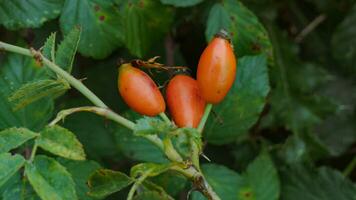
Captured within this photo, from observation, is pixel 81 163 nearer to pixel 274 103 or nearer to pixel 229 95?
pixel 229 95

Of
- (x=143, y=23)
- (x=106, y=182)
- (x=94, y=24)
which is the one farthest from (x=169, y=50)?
(x=106, y=182)

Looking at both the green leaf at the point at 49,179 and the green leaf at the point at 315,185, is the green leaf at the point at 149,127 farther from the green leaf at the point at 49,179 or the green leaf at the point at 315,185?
the green leaf at the point at 315,185

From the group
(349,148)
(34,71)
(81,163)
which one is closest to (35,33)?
(34,71)

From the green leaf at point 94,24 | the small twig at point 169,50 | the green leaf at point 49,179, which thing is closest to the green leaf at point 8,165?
the green leaf at point 49,179

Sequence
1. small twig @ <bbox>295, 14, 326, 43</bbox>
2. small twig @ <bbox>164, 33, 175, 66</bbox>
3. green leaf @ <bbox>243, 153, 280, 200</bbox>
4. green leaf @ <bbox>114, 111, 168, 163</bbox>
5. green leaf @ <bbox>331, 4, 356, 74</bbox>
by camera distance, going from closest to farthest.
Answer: green leaf @ <bbox>114, 111, 168, 163</bbox>, green leaf @ <bbox>243, 153, 280, 200</bbox>, small twig @ <bbox>164, 33, 175, 66</bbox>, green leaf @ <bbox>331, 4, 356, 74</bbox>, small twig @ <bbox>295, 14, 326, 43</bbox>

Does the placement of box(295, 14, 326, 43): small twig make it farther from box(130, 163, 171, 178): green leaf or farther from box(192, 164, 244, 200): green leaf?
box(130, 163, 171, 178): green leaf

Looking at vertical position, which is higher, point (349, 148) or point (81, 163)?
point (81, 163)

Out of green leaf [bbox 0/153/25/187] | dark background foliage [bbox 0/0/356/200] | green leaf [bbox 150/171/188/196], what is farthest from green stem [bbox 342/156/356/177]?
green leaf [bbox 0/153/25/187]
